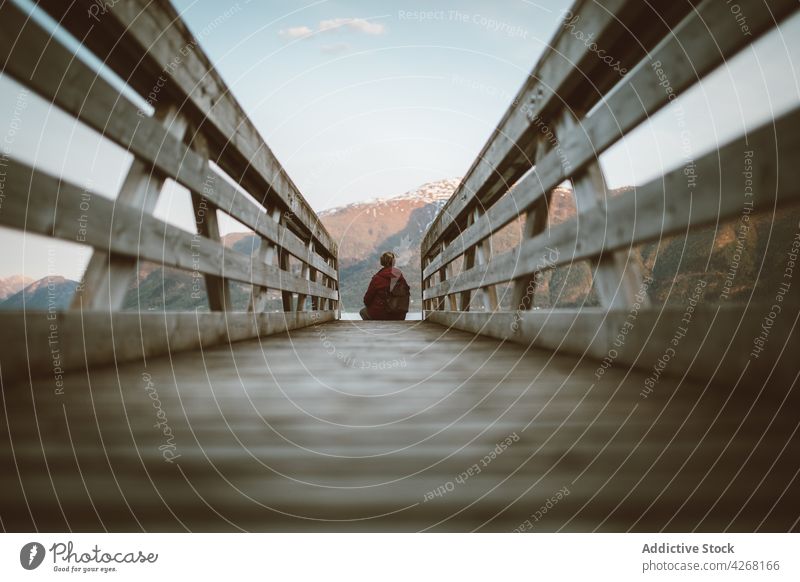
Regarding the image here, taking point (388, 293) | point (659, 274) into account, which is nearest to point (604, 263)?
point (659, 274)

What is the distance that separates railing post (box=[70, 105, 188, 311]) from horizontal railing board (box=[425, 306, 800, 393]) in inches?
46.4

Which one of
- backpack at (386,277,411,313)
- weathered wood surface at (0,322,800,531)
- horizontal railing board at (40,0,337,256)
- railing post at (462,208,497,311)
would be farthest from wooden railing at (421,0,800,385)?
backpack at (386,277,411,313)

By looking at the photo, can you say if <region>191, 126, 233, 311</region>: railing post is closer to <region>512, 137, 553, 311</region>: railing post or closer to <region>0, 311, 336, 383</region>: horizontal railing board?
<region>0, 311, 336, 383</region>: horizontal railing board

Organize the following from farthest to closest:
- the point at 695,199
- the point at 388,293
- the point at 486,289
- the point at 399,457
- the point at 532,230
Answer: the point at 388,293 → the point at 486,289 → the point at 532,230 → the point at 695,199 → the point at 399,457

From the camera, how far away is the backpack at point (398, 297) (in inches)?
206

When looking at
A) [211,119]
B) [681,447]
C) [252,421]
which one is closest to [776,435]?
[681,447]

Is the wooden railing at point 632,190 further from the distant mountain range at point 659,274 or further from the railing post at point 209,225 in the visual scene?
the railing post at point 209,225

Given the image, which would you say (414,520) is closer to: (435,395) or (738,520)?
(738,520)

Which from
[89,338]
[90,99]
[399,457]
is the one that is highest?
[90,99]

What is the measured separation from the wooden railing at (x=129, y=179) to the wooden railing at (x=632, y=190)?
117 cm

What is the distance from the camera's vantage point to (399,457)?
22.0 inches

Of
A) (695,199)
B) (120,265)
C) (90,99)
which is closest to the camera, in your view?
(695,199)

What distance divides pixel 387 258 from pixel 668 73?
441 cm

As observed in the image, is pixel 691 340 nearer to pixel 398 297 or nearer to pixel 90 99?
pixel 90 99
